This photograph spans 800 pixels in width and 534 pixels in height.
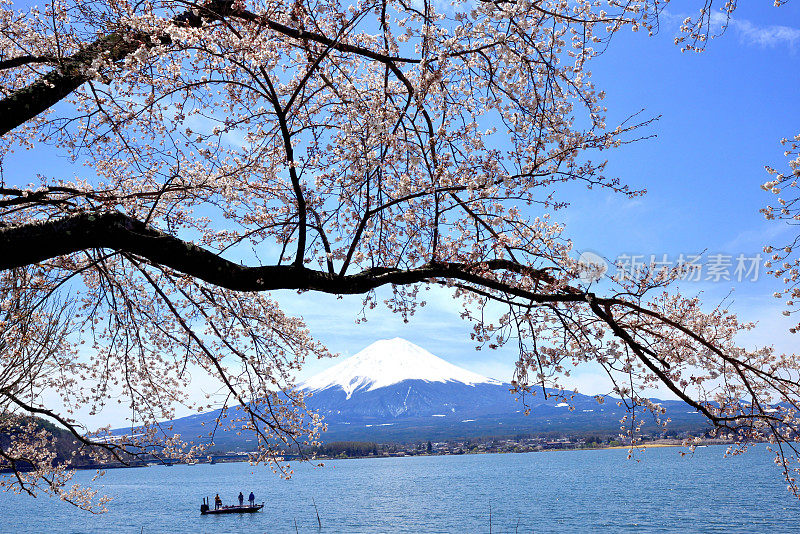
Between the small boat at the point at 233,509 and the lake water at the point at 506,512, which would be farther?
the small boat at the point at 233,509

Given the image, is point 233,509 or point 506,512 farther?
point 233,509

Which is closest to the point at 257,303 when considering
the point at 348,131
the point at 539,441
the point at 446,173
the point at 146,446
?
the point at 146,446

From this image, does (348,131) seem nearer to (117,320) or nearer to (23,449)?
(117,320)

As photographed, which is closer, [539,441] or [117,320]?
[117,320]

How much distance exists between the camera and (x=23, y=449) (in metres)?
9.01

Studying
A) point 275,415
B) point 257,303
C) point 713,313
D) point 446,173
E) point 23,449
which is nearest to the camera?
point 446,173

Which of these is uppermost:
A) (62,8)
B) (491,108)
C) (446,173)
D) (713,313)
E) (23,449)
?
(62,8)

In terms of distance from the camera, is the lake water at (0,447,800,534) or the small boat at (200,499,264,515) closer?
the lake water at (0,447,800,534)

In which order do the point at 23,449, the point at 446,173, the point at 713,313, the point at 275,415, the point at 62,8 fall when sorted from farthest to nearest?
the point at 23,449
the point at 275,415
the point at 713,313
the point at 62,8
the point at 446,173

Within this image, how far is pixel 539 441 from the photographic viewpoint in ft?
653

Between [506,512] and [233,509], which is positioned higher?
[233,509]

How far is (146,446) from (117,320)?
1.59m

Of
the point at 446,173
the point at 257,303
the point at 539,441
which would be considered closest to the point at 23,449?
the point at 257,303

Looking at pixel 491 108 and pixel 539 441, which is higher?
pixel 491 108
